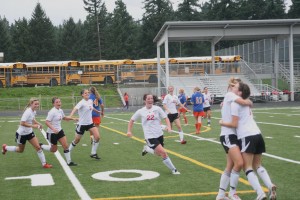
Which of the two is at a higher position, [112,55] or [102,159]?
[112,55]

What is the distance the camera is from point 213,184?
837cm

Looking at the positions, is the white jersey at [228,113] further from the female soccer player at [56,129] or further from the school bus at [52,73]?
the school bus at [52,73]

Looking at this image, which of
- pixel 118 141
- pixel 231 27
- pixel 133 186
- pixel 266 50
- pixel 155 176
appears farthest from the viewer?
pixel 266 50

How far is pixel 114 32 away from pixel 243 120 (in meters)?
87.6

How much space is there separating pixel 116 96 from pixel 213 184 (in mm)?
39656

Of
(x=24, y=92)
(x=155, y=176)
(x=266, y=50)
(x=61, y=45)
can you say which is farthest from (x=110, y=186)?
(x=61, y=45)

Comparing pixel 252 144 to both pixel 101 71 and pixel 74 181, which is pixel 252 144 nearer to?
pixel 74 181

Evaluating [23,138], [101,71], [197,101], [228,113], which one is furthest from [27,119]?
A: [101,71]

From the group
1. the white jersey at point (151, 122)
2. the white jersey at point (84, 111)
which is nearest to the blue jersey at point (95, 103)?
the white jersey at point (84, 111)

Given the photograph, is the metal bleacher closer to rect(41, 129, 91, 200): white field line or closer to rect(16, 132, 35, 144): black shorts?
rect(41, 129, 91, 200): white field line

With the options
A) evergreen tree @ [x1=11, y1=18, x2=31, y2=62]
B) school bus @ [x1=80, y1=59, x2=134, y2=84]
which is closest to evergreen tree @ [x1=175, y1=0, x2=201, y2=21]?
evergreen tree @ [x1=11, y1=18, x2=31, y2=62]

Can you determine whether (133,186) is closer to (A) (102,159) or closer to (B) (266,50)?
(A) (102,159)

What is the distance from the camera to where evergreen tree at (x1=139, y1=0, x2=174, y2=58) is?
9294 cm

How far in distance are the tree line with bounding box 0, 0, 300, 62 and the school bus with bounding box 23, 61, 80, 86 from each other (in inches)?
1264
